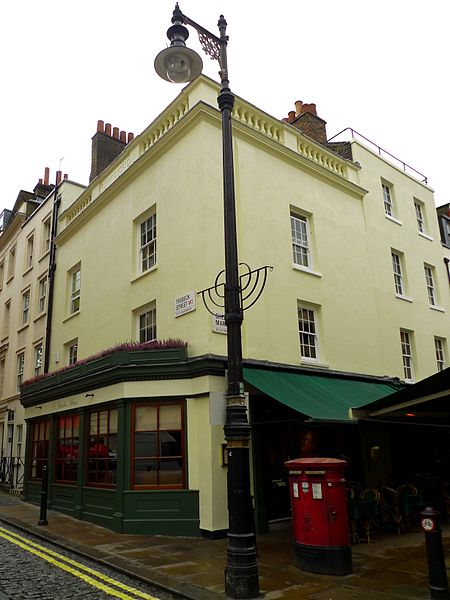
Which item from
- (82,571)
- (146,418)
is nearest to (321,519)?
(82,571)

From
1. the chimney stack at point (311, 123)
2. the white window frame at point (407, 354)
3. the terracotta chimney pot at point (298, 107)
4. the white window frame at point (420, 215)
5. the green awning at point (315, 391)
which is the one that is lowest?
Result: the green awning at point (315, 391)

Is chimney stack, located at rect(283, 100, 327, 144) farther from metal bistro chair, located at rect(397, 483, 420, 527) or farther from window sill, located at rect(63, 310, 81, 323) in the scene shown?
metal bistro chair, located at rect(397, 483, 420, 527)

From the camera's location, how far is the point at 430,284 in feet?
65.8

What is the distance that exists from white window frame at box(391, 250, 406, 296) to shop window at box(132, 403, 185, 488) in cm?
1048

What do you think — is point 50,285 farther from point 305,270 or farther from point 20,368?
point 305,270

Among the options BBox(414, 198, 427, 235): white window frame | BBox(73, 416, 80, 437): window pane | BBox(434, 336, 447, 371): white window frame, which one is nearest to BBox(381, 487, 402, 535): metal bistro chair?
BBox(73, 416, 80, 437): window pane

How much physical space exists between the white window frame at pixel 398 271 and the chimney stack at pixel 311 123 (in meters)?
4.97

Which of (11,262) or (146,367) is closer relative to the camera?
(146,367)

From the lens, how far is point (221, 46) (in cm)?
811

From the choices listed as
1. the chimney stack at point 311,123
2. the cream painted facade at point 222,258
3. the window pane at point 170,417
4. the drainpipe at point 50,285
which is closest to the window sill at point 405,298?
the cream painted facade at point 222,258

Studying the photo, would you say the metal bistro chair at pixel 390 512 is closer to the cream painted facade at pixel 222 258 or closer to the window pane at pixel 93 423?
the cream painted facade at pixel 222 258

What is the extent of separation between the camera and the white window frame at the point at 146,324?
546 inches

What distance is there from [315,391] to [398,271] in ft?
27.7

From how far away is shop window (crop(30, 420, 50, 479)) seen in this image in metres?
16.2
